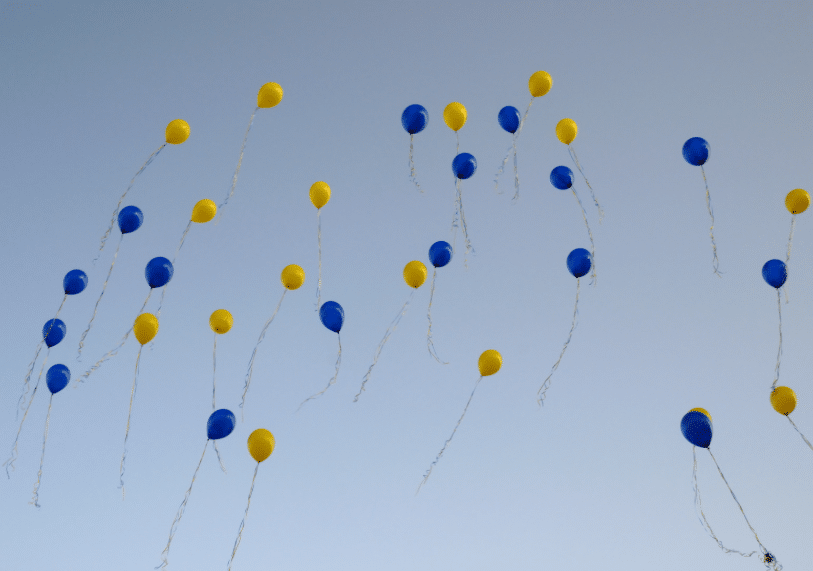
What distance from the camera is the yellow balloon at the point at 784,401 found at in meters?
4.38

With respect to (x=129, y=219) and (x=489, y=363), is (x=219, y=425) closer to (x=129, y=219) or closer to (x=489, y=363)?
(x=129, y=219)

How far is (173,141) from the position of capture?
4.85 m

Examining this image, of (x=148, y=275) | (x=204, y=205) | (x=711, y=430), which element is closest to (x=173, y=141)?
(x=204, y=205)

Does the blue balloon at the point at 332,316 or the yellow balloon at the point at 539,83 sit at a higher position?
the yellow balloon at the point at 539,83

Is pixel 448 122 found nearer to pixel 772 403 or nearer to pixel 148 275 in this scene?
pixel 148 275

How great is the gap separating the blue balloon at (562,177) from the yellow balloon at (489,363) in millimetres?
1365

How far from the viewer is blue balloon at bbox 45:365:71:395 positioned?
4.72 metres

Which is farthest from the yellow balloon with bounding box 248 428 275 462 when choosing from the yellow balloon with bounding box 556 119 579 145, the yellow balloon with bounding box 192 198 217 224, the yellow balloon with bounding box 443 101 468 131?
the yellow balloon with bounding box 556 119 579 145

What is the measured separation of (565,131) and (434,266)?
1.42 meters

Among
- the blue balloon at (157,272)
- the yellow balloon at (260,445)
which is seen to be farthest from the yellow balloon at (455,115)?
the yellow balloon at (260,445)

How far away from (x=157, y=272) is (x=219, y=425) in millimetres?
1129

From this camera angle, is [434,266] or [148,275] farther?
[434,266]

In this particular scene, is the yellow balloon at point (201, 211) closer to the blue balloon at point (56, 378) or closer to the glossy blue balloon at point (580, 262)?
the blue balloon at point (56, 378)

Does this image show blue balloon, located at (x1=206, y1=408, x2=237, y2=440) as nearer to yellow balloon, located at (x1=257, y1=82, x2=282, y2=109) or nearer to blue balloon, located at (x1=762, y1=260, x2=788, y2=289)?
yellow balloon, located at (x1=257, y1=82, x2=282, y2=109)
